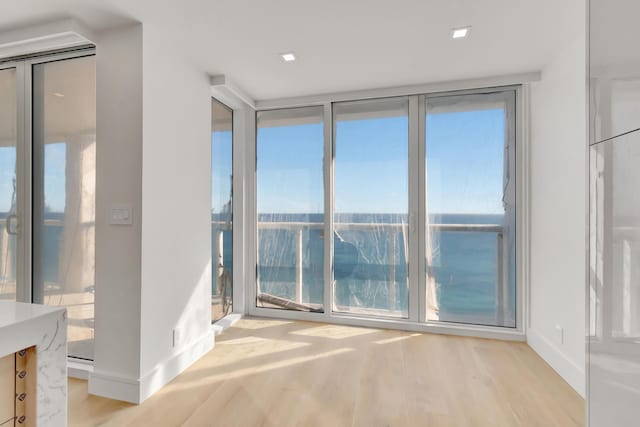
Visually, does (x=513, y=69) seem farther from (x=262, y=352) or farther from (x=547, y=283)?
(x=262, y=352)

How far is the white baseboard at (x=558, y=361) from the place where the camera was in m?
1.97

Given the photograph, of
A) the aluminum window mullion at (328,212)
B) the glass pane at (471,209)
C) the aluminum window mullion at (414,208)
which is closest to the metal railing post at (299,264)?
the aluminum window mullion at (328,212)

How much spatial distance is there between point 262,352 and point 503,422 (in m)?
1.71

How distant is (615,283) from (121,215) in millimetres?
2372

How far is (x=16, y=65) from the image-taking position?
2.32 m

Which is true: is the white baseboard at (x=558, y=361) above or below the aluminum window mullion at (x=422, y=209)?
below

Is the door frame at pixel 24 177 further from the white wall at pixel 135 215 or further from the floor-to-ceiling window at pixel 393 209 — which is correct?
the floor-to-ceiling window at pixel 393 209

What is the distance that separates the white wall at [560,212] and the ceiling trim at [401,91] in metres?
0.21

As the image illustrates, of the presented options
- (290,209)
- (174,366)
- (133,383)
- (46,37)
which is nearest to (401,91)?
(290,209)

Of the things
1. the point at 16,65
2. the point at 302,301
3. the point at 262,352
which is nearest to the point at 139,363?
the point at 262,352

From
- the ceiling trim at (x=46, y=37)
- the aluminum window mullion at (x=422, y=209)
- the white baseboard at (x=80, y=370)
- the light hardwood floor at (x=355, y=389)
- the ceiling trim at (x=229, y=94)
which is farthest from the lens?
the aluminum window mullion at (x=422, y=209)

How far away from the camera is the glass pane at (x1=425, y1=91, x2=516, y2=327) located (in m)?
2.86

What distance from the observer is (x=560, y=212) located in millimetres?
2229

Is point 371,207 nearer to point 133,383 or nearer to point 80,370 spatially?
point 133,383
